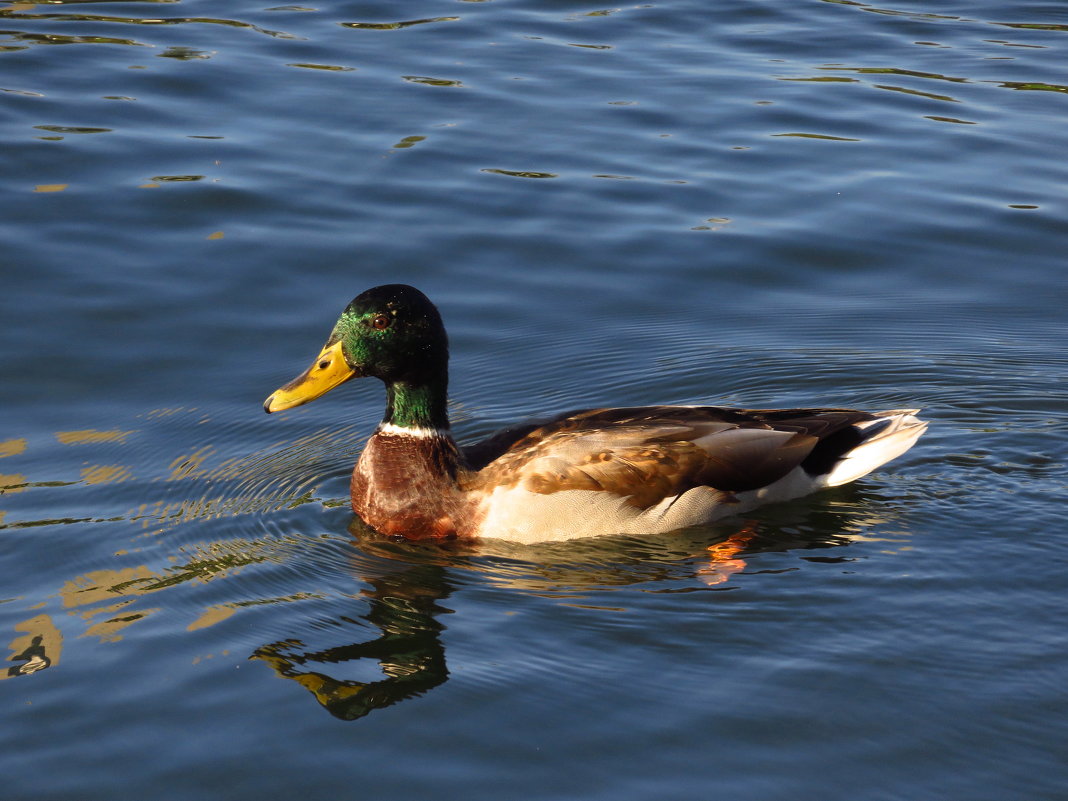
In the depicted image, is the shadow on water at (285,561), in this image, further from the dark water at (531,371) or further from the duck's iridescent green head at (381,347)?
the duck's iridescent green head at (381,347)

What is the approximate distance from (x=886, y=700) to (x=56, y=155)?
358 inches

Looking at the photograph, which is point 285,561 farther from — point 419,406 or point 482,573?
point 419,406

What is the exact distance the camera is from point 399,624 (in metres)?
6.48

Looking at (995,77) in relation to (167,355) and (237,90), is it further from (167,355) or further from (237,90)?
(167,355)

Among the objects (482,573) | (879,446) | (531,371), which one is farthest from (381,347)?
(879,446)

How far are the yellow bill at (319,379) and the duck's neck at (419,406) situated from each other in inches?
10.7

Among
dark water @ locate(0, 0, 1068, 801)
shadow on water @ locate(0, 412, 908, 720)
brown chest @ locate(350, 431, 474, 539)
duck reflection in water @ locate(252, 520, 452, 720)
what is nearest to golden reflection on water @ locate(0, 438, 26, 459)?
shadow on water @ locate(0, 412, 908, 720)

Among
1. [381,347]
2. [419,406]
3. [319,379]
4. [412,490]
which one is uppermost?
[381,347]

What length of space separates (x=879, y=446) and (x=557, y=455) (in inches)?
67.9

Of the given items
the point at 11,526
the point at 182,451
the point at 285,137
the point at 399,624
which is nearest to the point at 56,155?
the point at 285,137

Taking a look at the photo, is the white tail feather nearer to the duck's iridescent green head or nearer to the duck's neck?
the duck's neck

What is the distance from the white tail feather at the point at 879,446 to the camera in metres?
7.64

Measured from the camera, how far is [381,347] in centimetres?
758

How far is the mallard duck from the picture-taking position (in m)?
7.36
